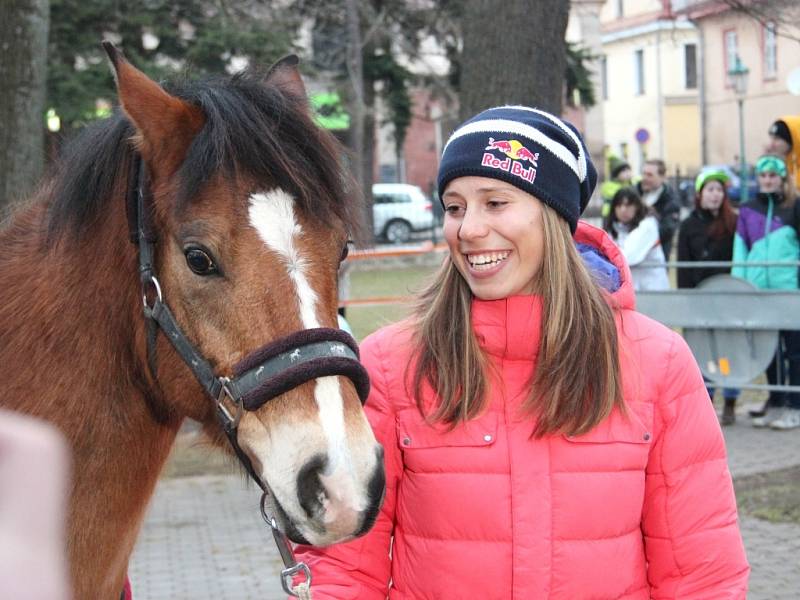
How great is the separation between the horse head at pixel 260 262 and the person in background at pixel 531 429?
21 centimetres

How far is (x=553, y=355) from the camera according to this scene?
2734mm

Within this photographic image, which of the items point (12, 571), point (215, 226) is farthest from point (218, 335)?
point (12, 571)

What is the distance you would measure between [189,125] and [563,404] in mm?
1207

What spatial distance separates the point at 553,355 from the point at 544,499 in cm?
35

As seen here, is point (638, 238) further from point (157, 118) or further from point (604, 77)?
point (604, 77)

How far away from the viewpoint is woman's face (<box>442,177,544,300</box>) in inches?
109

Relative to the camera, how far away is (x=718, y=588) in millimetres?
2627

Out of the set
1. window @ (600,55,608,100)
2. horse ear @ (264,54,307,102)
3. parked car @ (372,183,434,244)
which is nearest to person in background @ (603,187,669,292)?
horse ear @ (264,54,307,102)

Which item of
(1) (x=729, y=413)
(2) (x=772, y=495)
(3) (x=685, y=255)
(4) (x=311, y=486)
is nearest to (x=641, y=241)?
(3) (x=685, y=255)

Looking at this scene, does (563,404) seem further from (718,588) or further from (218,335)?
(218,335)

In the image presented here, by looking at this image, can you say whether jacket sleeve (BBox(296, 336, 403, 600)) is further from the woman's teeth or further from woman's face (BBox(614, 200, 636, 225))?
woman's face (BBox(614, 200, 636, 225))

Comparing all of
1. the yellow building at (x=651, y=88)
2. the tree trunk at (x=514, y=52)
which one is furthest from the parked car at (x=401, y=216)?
the tree trunk at (x=514, y=52)

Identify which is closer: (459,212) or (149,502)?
(459,212)

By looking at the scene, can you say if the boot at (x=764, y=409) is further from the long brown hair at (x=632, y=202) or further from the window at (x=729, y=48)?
the window at (x=729, y=48)
